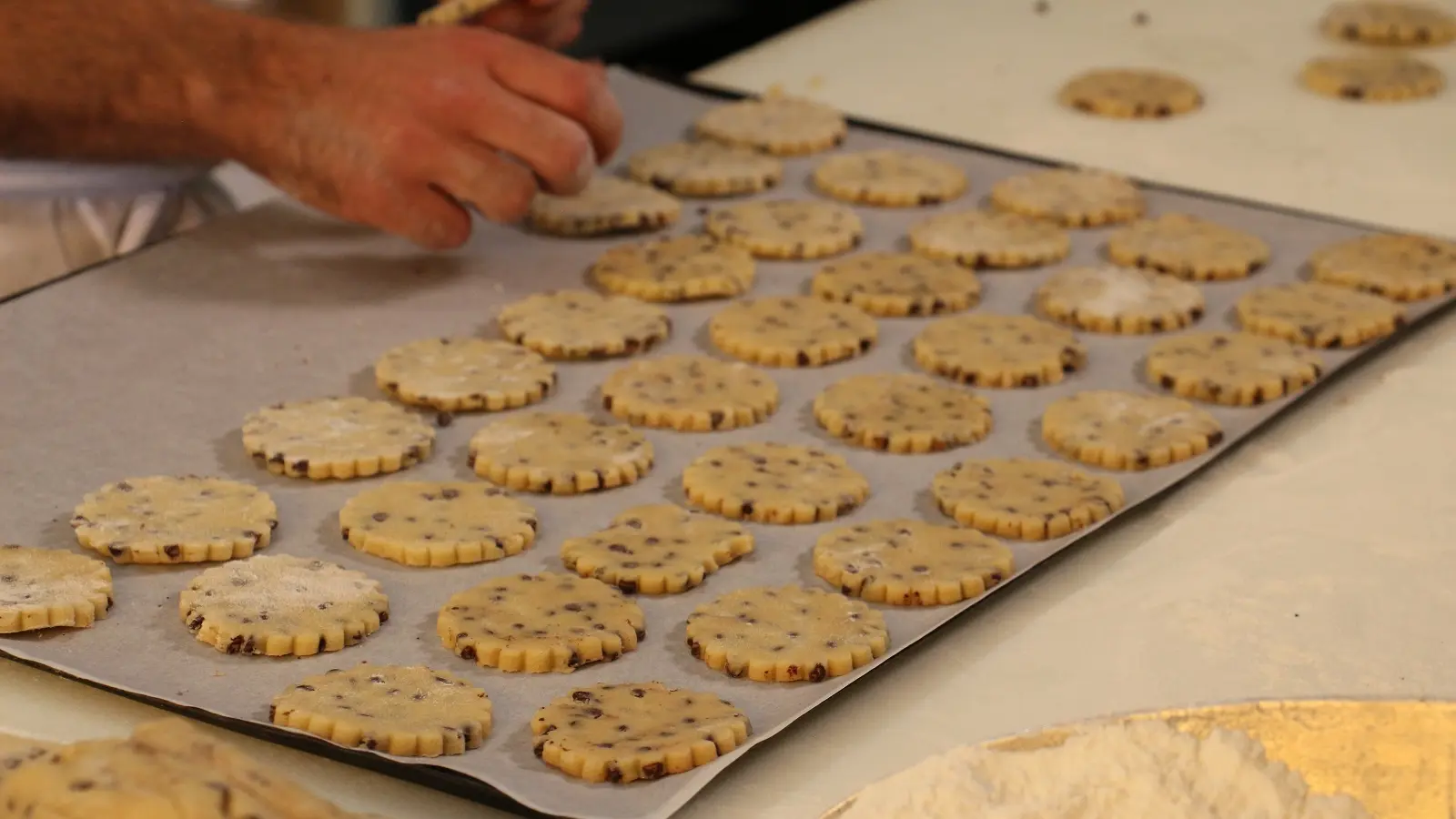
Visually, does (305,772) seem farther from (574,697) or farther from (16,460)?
(16,460)

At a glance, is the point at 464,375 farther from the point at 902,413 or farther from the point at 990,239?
the point at 990,239

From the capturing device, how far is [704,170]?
2141mm

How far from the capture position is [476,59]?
182 cm

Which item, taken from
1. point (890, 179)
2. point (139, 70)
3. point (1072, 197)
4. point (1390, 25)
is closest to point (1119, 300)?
point (1072, 197)

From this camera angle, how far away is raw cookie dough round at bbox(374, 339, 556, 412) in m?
1.61

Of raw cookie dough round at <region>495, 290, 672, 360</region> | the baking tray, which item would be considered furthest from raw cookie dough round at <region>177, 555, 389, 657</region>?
raw cookie dough round at <region>495, 290, 672, 360</region>

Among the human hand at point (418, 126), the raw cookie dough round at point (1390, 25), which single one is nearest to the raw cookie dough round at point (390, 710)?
the human hand at point (418, 126)

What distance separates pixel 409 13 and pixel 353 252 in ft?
3.81

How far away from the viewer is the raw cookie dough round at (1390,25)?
8.98ft

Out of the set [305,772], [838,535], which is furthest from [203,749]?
[838,535]

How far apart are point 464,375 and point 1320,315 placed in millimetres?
840

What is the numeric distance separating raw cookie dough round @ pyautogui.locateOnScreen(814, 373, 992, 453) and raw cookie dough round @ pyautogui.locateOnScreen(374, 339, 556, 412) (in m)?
0.27

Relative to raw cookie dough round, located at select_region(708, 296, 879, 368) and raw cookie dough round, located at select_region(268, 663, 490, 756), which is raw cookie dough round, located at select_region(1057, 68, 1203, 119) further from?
raw cookie dough round, located at select_region(268, 663, 490, 756)

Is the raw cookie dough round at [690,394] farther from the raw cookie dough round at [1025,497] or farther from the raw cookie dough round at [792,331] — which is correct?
the raw cookie dough round at [1025,497]
